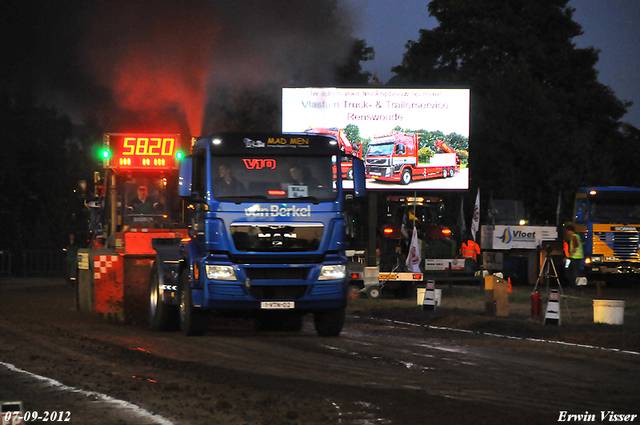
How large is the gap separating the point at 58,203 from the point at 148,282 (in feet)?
92.2

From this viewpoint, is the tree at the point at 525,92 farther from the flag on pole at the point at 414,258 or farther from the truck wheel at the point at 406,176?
the flag on pole at the point at 414,258

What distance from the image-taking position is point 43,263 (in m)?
39.7

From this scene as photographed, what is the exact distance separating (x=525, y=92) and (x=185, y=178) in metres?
39.2

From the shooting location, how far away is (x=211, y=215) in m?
13.7

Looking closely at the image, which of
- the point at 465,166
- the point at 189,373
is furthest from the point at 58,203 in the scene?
the point at 189,373

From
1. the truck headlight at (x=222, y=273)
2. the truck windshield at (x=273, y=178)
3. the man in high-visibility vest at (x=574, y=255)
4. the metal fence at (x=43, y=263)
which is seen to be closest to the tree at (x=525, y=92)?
the man in high-visibility vest at (x=574, y=255)

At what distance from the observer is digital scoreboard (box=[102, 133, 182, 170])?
18.2 m

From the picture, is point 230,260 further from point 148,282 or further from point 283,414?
point 283,414

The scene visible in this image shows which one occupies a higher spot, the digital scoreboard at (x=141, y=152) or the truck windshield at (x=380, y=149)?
the truck windshield at (x=380, y=149)

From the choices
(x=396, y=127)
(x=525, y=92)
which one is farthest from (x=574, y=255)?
(x=525, y=92)

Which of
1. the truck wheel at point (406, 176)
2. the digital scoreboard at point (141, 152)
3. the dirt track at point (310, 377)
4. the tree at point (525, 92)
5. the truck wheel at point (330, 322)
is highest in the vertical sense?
the tree at point (525, 92)

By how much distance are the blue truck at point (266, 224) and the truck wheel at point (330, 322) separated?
2.10 ft

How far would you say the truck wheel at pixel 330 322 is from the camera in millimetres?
14945

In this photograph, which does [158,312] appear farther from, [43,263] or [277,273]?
[43,263]
